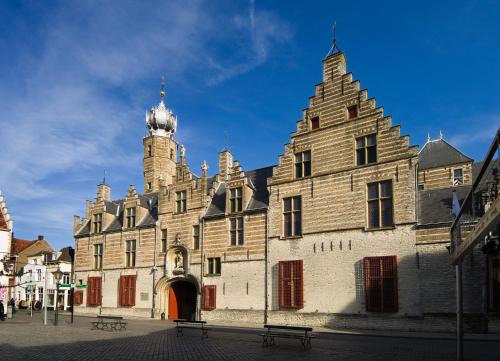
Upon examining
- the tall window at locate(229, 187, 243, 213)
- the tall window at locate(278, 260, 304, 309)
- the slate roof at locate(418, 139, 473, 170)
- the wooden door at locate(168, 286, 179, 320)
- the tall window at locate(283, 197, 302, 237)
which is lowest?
the wooden door at locate(168, 286, 179, 320)

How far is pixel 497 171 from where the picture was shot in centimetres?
758

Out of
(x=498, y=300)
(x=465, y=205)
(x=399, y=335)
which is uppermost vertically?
(x=465, y=205)

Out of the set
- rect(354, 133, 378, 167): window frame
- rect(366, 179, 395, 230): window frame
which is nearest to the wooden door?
rect(366, 179, 395, 230): window frame

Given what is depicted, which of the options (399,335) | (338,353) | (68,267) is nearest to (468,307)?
(399,335)

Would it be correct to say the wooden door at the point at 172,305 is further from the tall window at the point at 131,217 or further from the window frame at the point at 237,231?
the window frame at the point at 237,231

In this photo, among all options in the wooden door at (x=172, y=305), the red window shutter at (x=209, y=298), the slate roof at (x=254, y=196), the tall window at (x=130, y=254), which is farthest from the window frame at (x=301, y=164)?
the tall window at (x=130, y=254)

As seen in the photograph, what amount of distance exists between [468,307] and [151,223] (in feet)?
70.1

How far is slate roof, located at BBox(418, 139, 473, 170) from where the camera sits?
32250 millimetres

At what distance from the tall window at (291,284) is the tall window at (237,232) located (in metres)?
3.52

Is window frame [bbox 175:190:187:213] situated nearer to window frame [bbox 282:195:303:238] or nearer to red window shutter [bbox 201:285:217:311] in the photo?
red window shutter [bbox 201:285:217:311]

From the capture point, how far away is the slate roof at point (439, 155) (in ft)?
106

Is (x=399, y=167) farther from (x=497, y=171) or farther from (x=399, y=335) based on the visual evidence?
(x=497, y=171)

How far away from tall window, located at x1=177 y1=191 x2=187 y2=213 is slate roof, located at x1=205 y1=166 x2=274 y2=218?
6.53 feet

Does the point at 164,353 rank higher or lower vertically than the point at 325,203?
lower
